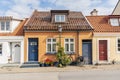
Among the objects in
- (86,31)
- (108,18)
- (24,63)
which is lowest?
(24,63)

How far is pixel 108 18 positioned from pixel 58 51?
340 inches

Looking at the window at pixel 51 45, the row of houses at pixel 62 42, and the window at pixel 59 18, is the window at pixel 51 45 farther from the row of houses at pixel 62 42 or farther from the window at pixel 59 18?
the window at pixel 59 18

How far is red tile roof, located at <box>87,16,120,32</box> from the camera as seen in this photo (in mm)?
24734

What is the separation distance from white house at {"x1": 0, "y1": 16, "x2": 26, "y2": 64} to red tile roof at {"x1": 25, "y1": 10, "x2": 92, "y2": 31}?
175 centimetres

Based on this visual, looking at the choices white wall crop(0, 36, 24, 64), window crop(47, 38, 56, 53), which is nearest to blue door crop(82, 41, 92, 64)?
window crop(47, 38, 56, 53)

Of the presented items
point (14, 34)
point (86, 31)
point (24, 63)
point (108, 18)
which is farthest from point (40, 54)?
point (108, 18)

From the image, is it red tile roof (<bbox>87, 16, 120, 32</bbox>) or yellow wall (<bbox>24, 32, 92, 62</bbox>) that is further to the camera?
red tile roof (<bbox>87, 16, 120, 32</bbox>)

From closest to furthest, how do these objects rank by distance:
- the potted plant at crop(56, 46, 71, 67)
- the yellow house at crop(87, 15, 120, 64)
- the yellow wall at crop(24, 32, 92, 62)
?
the potted plant at crop(56, 46, 71, 67), the yellow wall at crop(24, 32, 92, 62), the yellow house at crop(87, 15, 120, 64)

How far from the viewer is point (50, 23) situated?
82.2 ft

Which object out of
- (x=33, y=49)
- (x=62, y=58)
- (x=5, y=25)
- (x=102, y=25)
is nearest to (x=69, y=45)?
(x=62, y=58)

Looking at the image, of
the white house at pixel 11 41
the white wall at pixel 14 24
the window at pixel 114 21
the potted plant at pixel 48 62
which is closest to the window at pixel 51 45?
the potted plant at pixel 48 62

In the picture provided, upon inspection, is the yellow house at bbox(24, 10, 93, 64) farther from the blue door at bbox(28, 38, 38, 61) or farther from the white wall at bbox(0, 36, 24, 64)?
the white wall at bbox(0, 36, 24, 64)

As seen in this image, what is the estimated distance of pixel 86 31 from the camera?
24.2 meters

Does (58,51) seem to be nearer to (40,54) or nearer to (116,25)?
(40,54)
